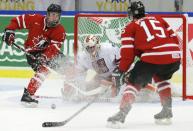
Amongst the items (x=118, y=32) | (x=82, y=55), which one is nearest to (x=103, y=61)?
(x=82, y=55)

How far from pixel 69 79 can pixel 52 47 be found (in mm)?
454

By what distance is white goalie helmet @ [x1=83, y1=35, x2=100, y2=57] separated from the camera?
559 cm

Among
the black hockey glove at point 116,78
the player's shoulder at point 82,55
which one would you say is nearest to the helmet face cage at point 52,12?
the player's shoulder at point 82,55

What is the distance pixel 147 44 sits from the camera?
4.50 meters

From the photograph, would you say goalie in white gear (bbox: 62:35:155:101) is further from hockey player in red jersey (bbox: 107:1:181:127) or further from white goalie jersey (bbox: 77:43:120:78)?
hockey player in red jersey (bbox: 107:1:181:127)

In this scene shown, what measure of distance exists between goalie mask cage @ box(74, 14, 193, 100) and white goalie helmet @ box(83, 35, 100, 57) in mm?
482

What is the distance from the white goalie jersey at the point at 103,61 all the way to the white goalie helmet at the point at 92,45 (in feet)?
0.22

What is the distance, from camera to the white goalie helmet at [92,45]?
559 centimetres

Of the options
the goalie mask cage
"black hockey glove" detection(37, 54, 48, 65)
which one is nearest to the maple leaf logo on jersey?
"black hockey glove" detection(37, 54, 48, 65)

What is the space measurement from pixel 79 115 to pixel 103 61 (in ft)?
2.73

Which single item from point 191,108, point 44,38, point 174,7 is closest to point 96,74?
point 44,38

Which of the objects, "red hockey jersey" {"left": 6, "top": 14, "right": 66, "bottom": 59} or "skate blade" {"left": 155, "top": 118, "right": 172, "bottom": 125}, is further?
"red hockey jersey" {"left": 6, "top": 14, "right": 66, "bottom": 59}

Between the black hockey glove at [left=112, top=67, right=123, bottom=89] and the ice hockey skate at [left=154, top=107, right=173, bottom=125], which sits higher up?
the black hockey glove at [left=112, top=67, right=123, bottom=89]

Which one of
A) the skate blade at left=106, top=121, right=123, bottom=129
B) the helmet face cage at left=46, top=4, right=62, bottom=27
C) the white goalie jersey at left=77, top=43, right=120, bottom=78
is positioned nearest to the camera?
the skate blade at left=106, top=121, right=123, bottom=129
